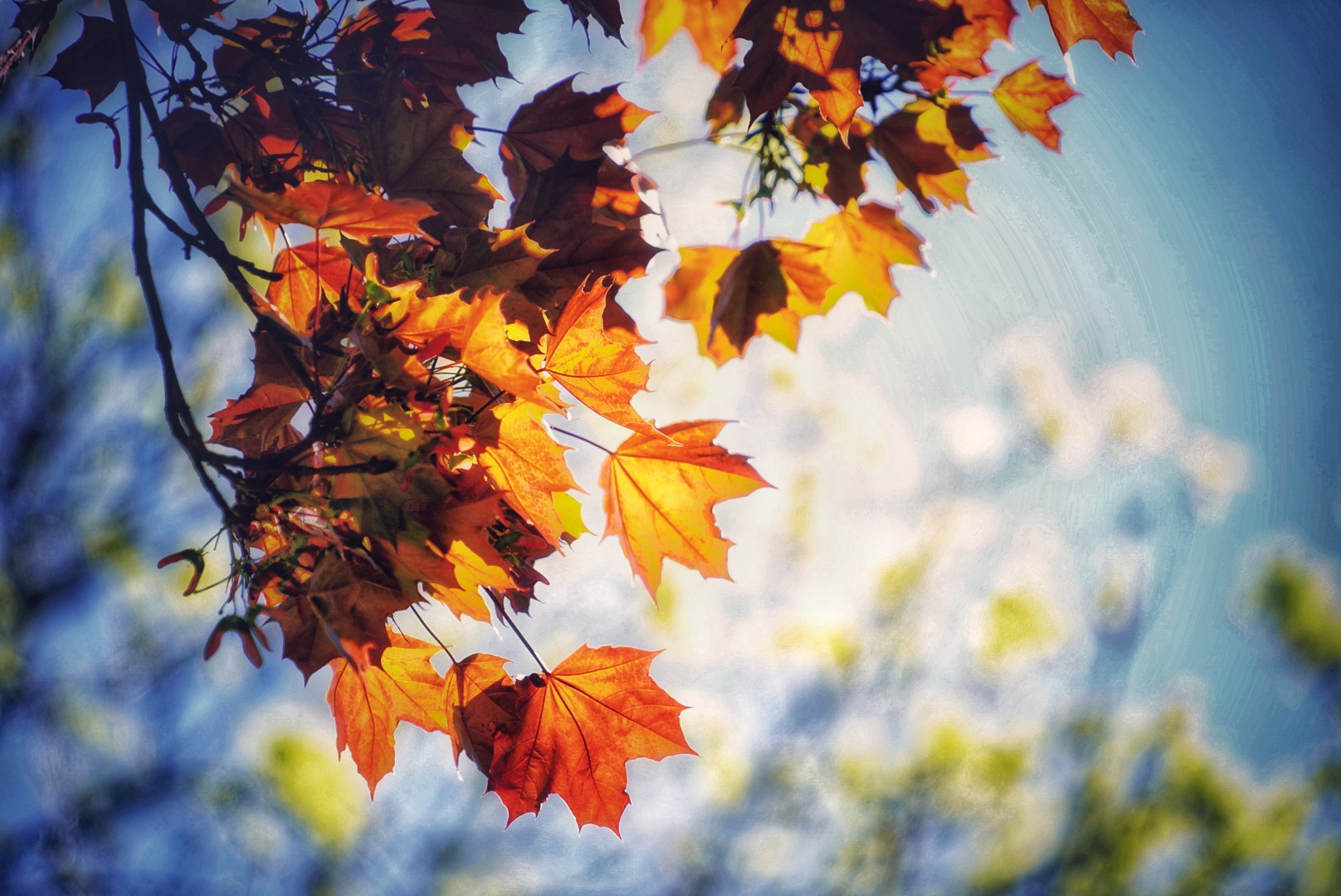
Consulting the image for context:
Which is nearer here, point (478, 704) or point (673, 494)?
point (478, 704)

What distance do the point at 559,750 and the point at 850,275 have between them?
108 centimetres

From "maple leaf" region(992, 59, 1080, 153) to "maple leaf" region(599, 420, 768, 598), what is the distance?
0.84 m

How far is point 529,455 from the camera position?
0.66 m

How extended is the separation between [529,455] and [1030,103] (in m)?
1.10

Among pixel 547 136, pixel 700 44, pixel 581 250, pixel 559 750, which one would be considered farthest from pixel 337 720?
pixel 700 44

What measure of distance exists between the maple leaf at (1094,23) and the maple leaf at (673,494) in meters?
0.69

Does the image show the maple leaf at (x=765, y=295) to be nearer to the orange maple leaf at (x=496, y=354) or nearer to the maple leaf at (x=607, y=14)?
the maple leaf at (x=607, y=14)

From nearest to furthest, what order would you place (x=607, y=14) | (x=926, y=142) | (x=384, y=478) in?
(x=384, y=478) < (x=607, y=14) < (x=926, y=142)

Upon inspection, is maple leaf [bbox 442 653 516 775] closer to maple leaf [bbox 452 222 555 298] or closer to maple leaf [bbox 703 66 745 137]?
maple leaf [bbox 452 222 555 298]

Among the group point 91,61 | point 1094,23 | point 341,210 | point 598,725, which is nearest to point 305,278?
point 341,210

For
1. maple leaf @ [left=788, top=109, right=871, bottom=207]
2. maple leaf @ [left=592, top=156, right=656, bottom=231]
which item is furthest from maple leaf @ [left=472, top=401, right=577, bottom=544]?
maple leaf @ [left=788, top=109, right=871, bottom=207]

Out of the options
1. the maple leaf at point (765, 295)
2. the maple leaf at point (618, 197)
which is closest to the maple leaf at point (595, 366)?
the maple leaf at point (618, 197)

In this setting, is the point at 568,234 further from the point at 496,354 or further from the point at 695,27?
the point at 695,27

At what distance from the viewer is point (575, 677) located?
2.67 feet
